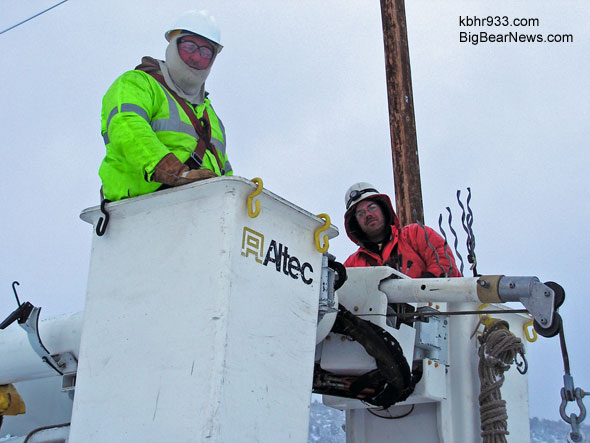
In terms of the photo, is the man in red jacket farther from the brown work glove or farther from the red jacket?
the brown work glove

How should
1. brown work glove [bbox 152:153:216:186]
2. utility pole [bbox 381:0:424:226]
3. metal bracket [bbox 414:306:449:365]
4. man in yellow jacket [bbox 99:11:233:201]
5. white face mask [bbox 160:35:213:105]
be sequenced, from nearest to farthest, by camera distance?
brown work glove [bbox 152:153:216:186], man in yellow jacket [bbox 99:11:233:201], white face mask [bbox 160:35:213:105], metal bracket [bbox 414:306:449:365], utility pole [bbox 381:0:424:226]

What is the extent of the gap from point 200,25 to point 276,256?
1.14m

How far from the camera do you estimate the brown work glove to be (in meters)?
2.87

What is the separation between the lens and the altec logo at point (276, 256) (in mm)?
2764

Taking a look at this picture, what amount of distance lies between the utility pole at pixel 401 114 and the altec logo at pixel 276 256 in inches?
163

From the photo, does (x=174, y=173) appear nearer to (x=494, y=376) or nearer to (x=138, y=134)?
(x=138, y=134)

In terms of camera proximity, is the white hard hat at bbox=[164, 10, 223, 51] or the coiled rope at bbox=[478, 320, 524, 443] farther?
the coiled rope at bbox=[478, 320, 524, 443]

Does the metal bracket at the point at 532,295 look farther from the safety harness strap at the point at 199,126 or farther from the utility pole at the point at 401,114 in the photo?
the utility pole at the point at 401,114

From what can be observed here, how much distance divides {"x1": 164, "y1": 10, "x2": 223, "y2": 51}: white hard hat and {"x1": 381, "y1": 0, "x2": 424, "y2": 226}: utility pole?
3810mm

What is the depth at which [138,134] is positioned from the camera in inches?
121

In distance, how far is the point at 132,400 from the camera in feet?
8.91

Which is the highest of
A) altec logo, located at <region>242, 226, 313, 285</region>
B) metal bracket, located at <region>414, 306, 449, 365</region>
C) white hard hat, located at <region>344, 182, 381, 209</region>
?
white hard hat, located at <region>344, 182, 381, 209</region>

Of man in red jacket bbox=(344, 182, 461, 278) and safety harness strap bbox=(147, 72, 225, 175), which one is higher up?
man in red jacket bbox=(344, 182, 461, 278)

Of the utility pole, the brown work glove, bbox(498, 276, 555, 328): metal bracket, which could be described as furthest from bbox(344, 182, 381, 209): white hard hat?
the brown work glove
